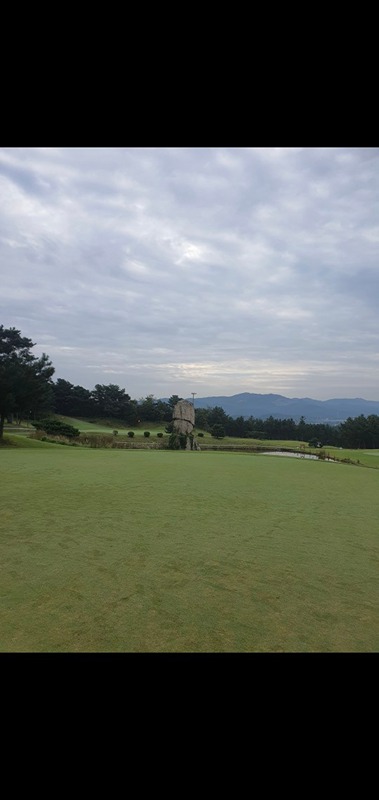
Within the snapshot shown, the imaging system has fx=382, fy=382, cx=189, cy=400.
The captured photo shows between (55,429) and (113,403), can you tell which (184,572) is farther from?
(113,403)

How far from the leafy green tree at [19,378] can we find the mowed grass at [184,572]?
8.78 meters

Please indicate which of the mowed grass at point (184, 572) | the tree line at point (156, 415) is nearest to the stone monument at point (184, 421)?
the tree line at point (156, 415)

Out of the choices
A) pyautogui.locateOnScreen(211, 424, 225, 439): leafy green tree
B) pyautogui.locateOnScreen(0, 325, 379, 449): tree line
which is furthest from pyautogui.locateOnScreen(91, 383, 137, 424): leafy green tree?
pyautogui.locateOnScreen(211, 424, 225, 439): leafy green tree

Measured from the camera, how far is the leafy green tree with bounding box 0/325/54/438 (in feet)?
43.5

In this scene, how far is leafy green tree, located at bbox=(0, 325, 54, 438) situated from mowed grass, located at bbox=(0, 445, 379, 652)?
28.8 feet

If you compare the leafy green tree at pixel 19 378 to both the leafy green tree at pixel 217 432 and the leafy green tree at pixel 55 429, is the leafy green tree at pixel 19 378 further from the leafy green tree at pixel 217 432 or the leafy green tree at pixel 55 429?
the leafy green tree at pixel 217 432

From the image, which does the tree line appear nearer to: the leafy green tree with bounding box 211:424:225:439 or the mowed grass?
the leafy green tree with bounding box 211:424:225:439

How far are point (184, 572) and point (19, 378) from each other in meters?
12.8

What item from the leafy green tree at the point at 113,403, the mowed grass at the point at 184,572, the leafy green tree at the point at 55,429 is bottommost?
the mowed grass at the point at 184,572

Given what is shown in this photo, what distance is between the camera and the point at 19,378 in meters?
13.6

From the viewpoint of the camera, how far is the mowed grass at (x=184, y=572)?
1.76 m
